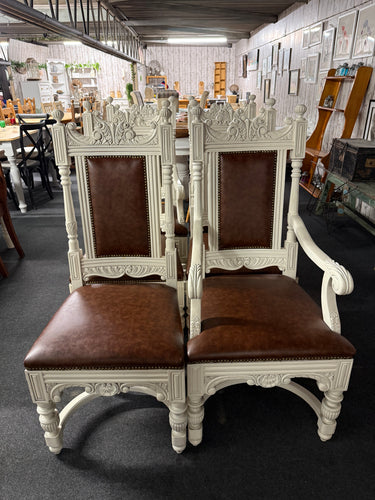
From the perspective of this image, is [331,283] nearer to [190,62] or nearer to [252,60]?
[252,60]

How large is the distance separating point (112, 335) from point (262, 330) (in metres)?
0.53

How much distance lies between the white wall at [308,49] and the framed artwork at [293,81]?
0.08 metres

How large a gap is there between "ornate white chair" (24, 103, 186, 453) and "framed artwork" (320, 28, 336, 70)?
4.34 metres

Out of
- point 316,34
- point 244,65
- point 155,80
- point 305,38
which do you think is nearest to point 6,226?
point 316,34

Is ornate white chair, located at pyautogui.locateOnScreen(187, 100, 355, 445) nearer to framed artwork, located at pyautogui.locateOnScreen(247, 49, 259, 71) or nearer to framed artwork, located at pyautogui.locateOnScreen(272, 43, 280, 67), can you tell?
framed artwork, located at pyautogui.locateOnScreen(272, 43, 280, 67)

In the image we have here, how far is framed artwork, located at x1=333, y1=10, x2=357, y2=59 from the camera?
4.24m

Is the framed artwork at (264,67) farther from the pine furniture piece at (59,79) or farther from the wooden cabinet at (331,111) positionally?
the pine furniture piece at (59,79)

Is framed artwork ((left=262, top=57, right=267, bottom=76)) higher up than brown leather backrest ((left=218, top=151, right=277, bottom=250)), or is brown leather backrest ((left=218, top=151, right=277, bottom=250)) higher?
framed artwork ((left=262, top=57, right=267, bottom=76))

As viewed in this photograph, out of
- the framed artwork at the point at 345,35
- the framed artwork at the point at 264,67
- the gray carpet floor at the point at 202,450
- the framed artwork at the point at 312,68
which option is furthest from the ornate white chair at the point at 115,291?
the framed artwork at the point at 264,67

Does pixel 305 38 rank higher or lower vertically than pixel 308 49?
higher

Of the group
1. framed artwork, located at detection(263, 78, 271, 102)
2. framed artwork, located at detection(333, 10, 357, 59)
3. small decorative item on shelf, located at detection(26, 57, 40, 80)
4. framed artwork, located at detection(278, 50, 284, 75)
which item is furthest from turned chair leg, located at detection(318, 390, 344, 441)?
small decorative item on shelf, located at detection(26, 57, 40, 80)

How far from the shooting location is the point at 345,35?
443 cm

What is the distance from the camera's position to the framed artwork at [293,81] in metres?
6.41

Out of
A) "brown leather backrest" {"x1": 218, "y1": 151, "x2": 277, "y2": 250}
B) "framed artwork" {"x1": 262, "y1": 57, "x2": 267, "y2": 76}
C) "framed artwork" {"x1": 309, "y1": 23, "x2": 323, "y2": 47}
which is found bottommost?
"brown leather backrest" {"x1": 218, "y1": 151, "x2": 277, "y2": 250}
